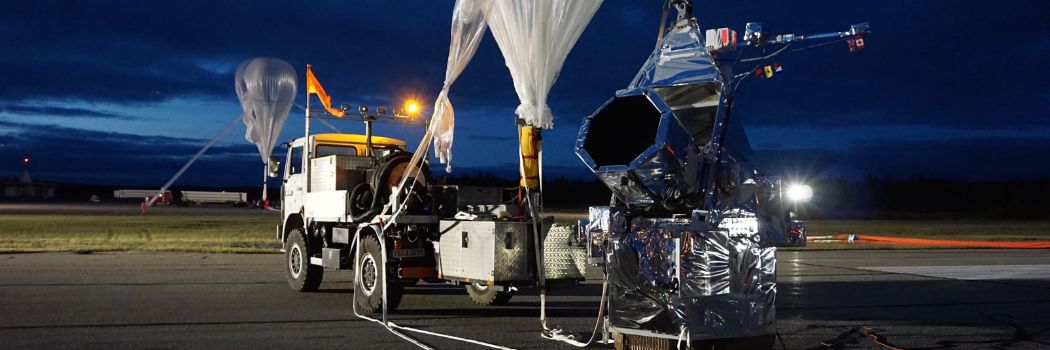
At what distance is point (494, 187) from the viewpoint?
464 inches

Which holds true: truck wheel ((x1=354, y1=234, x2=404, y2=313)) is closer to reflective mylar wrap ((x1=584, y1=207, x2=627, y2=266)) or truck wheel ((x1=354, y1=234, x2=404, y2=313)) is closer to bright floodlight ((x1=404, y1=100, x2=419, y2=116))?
bright floodlight ((x1=404, y1=100, x2=419, y2=116))

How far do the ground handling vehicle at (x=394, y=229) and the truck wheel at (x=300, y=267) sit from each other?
2 centimetres

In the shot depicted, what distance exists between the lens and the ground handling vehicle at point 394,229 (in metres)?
10.3

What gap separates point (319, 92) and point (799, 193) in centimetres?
912

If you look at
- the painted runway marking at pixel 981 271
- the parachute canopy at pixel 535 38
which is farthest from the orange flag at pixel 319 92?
the painted runway marking at pixel 981 271

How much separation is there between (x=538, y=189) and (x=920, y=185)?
86.1m

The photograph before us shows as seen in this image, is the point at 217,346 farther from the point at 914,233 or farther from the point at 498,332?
the point at 914,233

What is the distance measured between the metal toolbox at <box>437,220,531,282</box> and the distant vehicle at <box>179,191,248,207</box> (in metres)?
66.6

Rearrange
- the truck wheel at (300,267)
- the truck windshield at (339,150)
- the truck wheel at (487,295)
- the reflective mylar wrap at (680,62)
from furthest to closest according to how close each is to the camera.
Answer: the truck windshield at (339,150), the truck wheel at (300,267), the truck wheel at (487,295), the reflective mylar wrap at (680,62)

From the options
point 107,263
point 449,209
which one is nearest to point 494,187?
point 449,209

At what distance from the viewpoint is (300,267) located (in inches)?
549

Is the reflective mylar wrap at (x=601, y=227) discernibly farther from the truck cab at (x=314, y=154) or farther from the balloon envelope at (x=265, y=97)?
the balloon envelope at (x=265, y=97)

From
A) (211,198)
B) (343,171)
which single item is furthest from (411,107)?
(211,198)

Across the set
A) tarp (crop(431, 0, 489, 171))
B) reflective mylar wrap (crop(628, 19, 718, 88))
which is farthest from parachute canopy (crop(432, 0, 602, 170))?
reflective mylar wrap (crop(628, 19, 718, 88))
